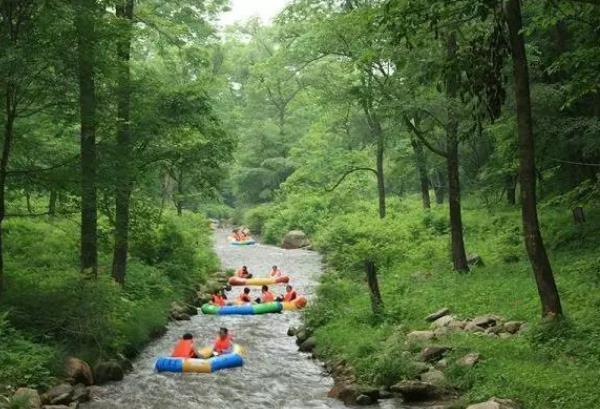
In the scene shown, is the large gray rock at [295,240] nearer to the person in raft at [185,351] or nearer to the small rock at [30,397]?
the person in raft at [185,351]

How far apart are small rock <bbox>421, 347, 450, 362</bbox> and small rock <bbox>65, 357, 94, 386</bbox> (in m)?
6.21

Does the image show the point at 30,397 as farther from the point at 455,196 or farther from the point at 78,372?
the point at 455,196

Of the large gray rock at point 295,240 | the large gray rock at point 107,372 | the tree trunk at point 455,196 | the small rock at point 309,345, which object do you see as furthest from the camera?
the large gray rock at point 295,240

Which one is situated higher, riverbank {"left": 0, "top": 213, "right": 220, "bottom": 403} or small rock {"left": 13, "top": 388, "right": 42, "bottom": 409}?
riverbank {"left": 0, "top": 213, "right": 220, "bottom": 403}

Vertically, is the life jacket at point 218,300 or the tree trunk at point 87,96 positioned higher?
the tree trunk at point 87,96

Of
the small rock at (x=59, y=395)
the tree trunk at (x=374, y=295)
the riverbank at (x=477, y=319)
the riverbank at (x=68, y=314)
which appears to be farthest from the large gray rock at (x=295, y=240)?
the small rock at (x=59, y=395)

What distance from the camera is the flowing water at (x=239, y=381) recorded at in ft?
33.4

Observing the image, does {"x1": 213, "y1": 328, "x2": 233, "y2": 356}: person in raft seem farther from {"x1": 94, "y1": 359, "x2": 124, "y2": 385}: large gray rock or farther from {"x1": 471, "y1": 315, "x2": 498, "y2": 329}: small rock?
{"x1": 471, "y1": 315, "x2": 498, "y2": 329}: small rock

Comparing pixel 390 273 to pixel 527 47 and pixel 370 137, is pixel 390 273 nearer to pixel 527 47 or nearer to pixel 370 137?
pixel 527 47

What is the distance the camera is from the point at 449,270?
17156 mm

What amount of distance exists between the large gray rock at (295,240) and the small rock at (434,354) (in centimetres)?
2379

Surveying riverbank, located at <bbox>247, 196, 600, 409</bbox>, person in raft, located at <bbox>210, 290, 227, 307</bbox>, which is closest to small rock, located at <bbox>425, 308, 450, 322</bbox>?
riverbank, located at <bbox>247, 196, 600, 409</bbox>

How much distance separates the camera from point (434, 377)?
9.89 meters

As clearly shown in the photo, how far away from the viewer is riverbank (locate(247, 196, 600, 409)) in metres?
8.82
